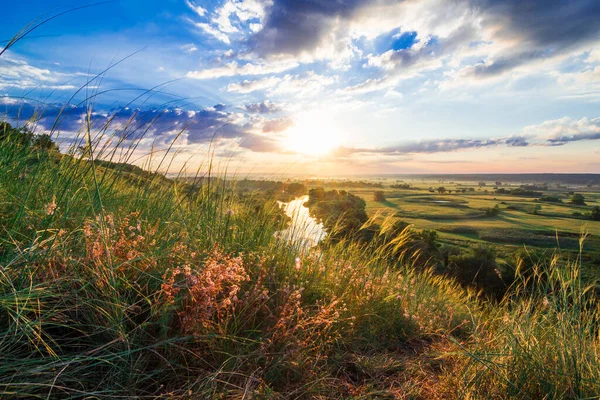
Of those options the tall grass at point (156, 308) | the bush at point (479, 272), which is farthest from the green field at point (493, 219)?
the tall grass at point (156, 308)

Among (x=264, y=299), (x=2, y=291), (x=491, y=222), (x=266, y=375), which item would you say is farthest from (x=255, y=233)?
(x=491, y=222)

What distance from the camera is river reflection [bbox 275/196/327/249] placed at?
157 inches

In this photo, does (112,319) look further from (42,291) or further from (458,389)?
(458,389)

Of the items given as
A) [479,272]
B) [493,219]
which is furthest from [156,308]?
[493,219]

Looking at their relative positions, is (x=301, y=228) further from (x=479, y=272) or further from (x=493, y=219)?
(x=493, y=219)

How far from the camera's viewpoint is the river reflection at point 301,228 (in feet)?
13.1

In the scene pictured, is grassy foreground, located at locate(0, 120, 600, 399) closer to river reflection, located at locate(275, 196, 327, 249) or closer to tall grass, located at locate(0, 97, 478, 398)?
tall grass, located at locate(0, 97, 478, 398)

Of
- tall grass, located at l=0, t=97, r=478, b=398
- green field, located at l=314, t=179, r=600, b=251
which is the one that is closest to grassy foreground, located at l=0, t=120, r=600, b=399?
tall grass, located at l=0, t=97, r=478, b=398

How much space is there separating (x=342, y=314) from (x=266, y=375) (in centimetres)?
116

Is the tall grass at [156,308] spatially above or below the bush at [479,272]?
above

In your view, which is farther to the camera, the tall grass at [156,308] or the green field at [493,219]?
the green field at [493,219]

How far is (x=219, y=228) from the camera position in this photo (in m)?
3.43

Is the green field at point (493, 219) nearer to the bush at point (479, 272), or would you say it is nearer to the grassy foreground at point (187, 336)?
the bush at point (479, 272)

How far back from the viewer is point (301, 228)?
14.1ft
